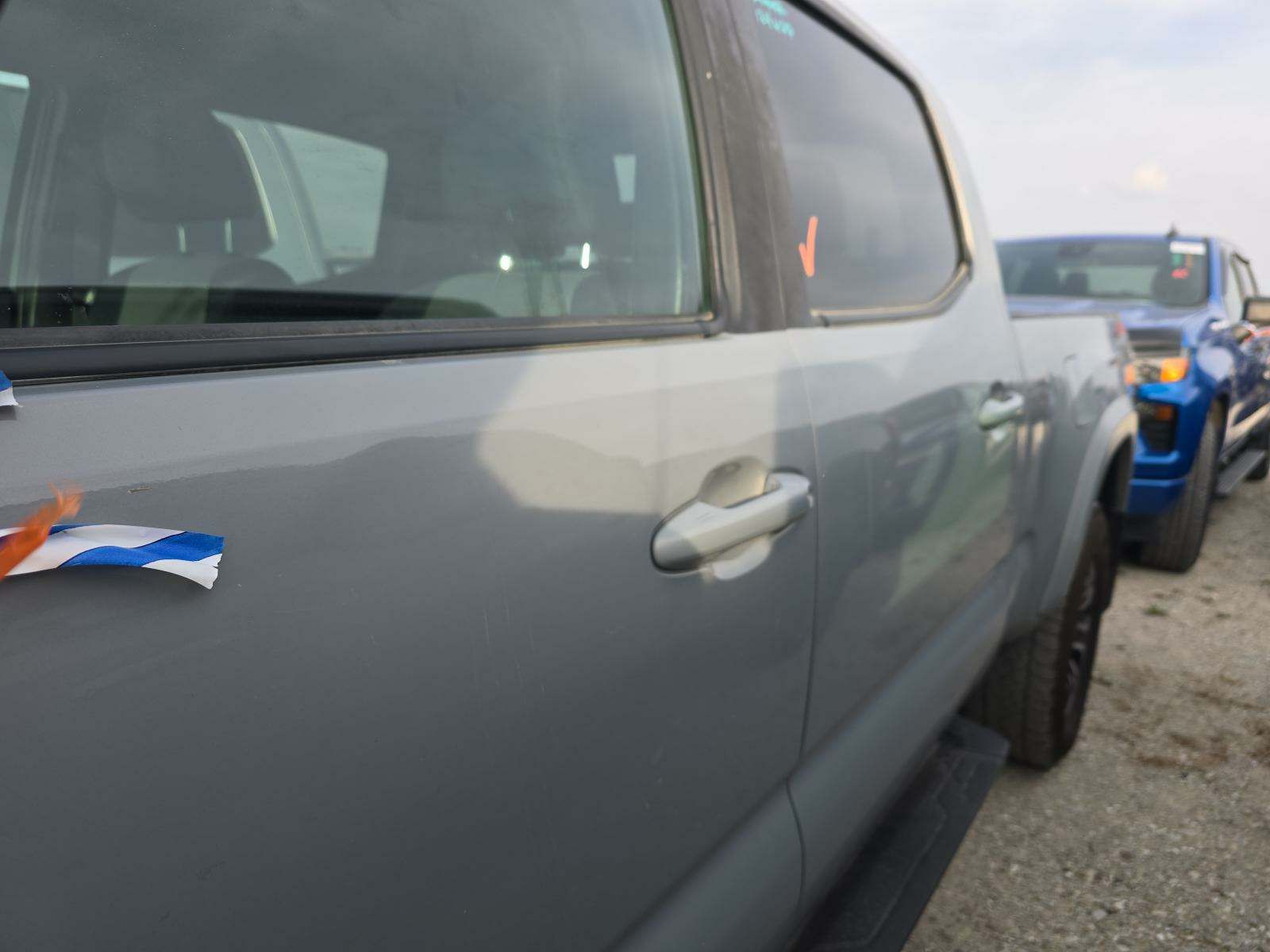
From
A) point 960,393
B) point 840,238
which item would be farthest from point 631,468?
point 960,393

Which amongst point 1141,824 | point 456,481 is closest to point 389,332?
point 456,481

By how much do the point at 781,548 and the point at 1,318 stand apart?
0.85m

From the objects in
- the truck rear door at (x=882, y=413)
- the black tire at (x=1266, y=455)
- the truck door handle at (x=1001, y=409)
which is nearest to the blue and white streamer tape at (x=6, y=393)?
the truck rear door at (x=882, y=413)

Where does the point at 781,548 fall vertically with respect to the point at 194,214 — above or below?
below

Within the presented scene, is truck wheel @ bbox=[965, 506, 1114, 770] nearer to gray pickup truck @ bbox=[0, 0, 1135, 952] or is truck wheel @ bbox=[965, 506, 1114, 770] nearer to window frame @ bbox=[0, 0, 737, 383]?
gray pickup truck @ bbox=[0, 0, 1135, 952]

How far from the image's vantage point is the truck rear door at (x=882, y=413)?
1409mm

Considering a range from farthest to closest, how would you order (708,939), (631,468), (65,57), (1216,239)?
(1216,239), (708,939), (631,468), (65,57)

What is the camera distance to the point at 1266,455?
285 inches

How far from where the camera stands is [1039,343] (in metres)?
2.45

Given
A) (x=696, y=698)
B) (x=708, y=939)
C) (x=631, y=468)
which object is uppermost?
(x=631, y=468)

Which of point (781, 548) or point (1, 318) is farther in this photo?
point (781, 548)

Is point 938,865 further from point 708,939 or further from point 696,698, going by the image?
point 696,698

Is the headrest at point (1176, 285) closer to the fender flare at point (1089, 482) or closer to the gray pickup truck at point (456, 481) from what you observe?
the fender flare at point (1089, 482)

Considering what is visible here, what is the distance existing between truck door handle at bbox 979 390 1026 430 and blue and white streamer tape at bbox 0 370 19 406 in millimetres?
1699
